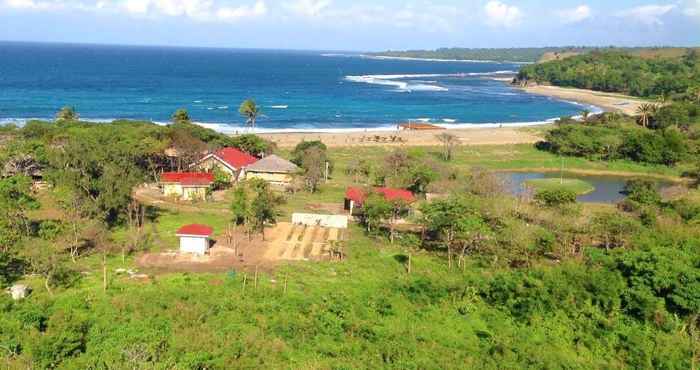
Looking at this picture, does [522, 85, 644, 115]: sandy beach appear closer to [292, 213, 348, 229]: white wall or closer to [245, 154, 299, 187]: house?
[245, 154, 299, 187]: house

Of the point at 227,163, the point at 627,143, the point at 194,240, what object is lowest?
the point at 194,240

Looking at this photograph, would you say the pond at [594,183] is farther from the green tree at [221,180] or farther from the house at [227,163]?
the green tree at [221,180]

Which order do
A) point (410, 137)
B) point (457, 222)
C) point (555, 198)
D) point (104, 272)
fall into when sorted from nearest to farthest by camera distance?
1. point (104, 272)
2. point (457, 222)
3. point (555, 198)
4. point (410, 137)

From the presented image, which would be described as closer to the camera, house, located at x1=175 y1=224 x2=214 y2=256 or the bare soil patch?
the bare soil patch

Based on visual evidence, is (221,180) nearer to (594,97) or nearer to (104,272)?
(104,272)

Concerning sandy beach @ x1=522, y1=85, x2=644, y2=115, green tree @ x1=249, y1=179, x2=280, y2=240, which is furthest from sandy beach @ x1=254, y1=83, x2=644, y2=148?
sandy beach @ x1=522, y1=85, x2=644, y2=115

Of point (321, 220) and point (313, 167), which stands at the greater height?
point (313, 167)

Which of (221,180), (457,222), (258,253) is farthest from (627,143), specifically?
(258,253)
